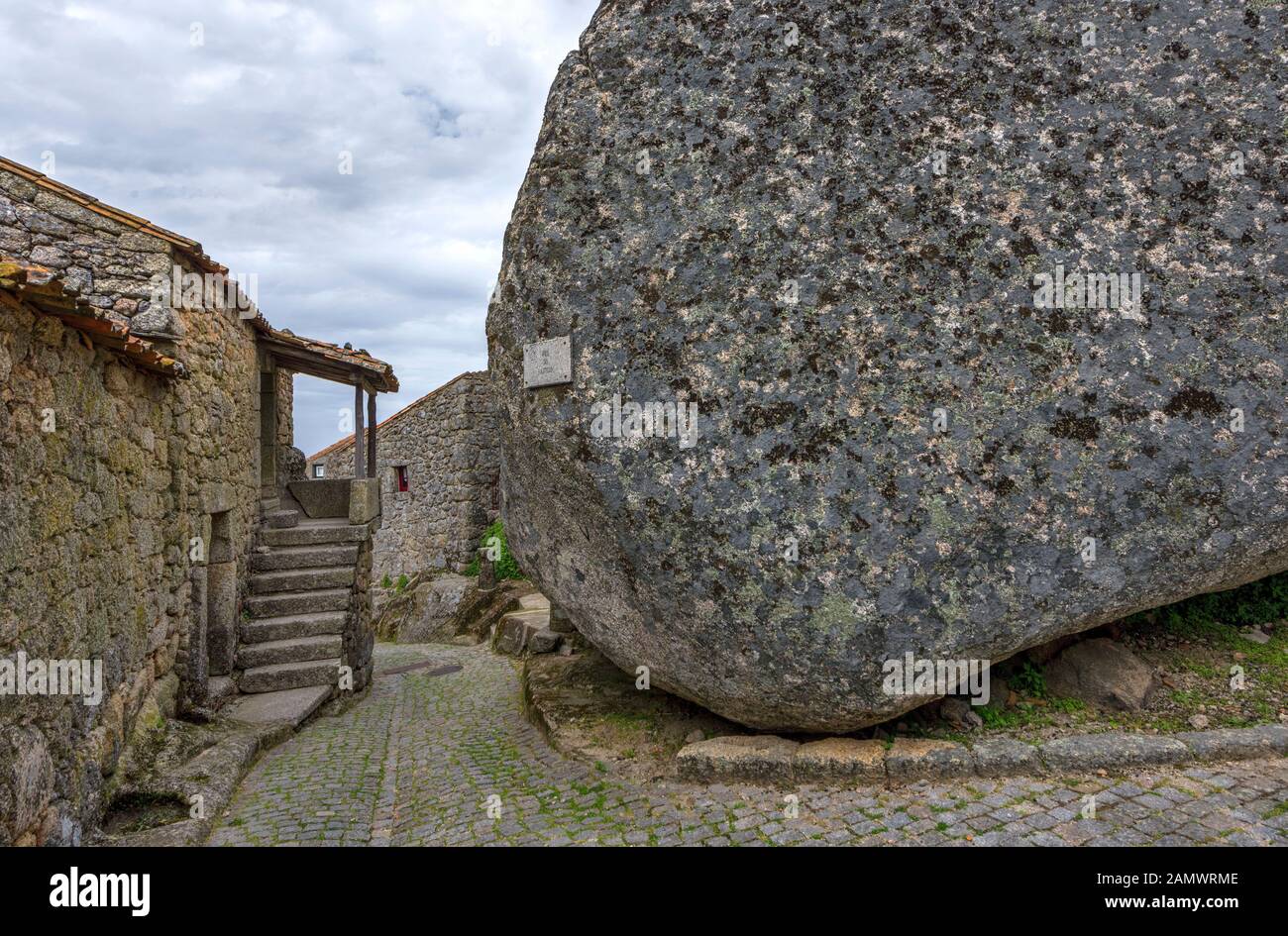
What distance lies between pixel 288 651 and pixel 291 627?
28cm

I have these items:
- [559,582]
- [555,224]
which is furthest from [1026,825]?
[555,224]

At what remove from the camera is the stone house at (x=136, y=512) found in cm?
344

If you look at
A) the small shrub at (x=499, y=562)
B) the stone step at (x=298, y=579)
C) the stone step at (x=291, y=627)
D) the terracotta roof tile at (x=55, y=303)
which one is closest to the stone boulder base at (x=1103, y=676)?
the terracotta roof tile at (x=55, y=303)

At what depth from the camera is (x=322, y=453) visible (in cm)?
1788

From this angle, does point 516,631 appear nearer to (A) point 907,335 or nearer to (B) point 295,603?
(B) point 295,603

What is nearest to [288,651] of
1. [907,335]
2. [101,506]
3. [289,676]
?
[289,676]

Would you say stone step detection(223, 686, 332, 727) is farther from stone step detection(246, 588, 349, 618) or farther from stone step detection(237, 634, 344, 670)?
stone step detection(246, 588, 349, 618)

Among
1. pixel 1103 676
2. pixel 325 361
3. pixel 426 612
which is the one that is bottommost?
pixel 426 612

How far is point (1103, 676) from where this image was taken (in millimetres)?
4125

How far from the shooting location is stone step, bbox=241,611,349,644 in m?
7.68

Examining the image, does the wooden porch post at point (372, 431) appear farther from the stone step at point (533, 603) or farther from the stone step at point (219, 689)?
the stone step at point (219, 689)

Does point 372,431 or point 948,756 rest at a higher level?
point 372,431
